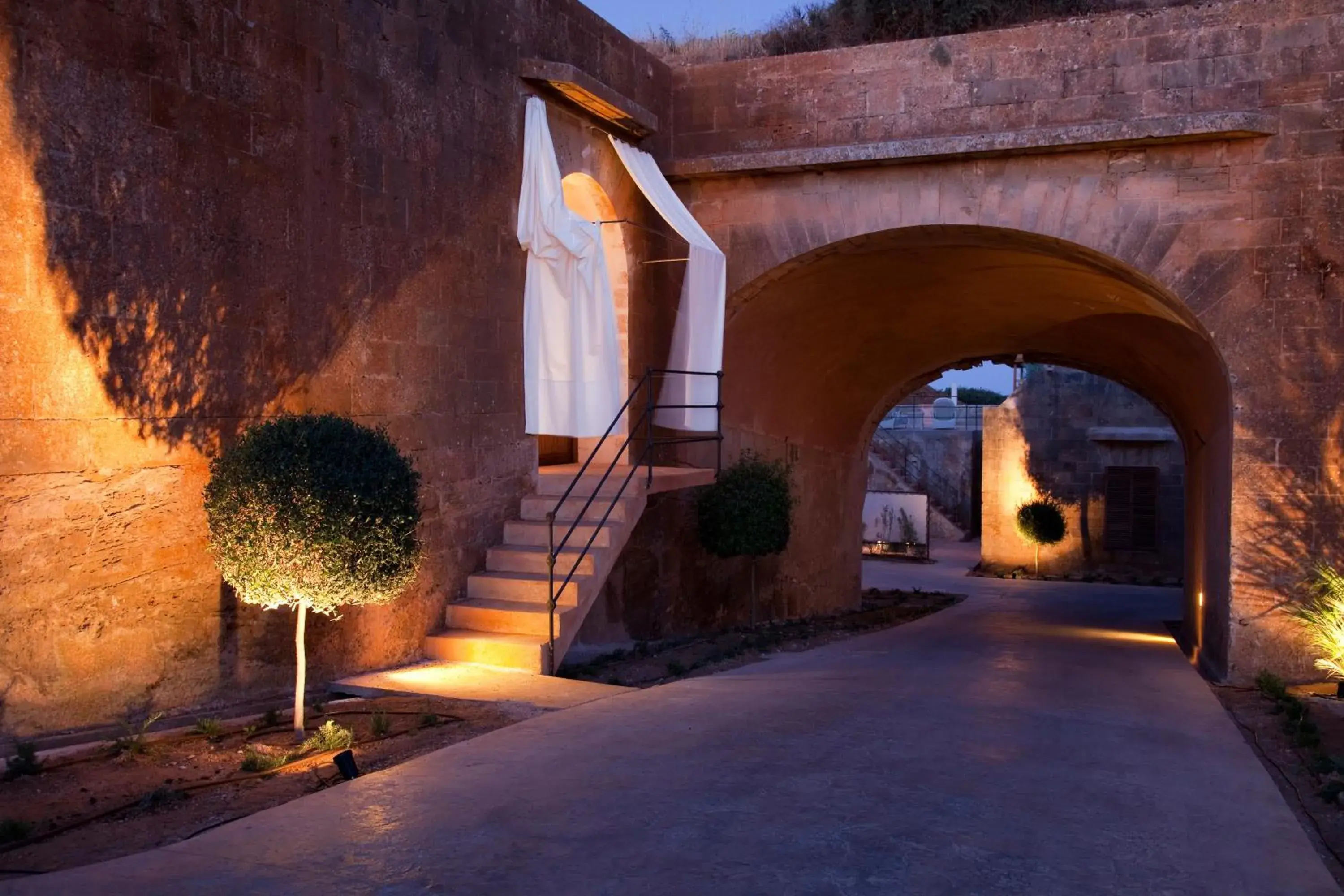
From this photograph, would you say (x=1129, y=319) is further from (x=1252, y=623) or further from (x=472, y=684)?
(x=472, y=684)

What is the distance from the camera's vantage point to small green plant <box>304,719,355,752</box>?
5531 mm

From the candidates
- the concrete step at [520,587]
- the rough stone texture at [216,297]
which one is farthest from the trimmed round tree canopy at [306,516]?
the concrete step at [520,587]

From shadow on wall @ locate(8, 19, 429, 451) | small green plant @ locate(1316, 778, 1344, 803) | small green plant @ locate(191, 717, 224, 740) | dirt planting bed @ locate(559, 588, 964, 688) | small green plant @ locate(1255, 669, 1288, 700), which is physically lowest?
dirt planting bed @ locate(559, 588, 964, 688)

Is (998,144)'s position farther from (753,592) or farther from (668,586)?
(753,592)

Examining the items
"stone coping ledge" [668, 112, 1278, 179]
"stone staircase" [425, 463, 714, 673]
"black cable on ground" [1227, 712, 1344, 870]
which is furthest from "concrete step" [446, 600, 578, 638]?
"stone coping ledge" [668, 112, 1278, 179]

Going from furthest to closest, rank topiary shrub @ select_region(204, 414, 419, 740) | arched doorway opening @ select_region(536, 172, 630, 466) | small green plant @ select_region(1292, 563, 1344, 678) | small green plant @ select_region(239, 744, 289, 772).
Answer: arched doorway opening @ select_region(536, 172, 630, 466), small green plant @ select_region(1292, 563, 1344, 678), topiary shrub @ select_region(204, 414, 419, 740), small green plant @ select_region(239, 744, 289, 772)

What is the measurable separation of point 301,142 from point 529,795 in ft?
13.4

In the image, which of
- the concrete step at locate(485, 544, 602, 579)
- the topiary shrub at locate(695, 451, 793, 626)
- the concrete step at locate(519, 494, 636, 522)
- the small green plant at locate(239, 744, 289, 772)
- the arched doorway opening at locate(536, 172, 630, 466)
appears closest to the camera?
the small green plant at locate(239, 744, 289, 772)

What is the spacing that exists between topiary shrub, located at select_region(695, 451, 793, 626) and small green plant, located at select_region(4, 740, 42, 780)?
6704 millimetres

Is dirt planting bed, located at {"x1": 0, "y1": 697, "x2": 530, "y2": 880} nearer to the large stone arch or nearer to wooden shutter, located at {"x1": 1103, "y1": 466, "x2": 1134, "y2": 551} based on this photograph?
the large stone arch

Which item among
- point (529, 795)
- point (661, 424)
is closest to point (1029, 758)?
point (529, 795)

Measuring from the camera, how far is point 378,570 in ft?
19.2

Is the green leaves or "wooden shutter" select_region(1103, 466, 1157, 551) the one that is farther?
"wooden shutter" select_region(1103, 466, 1157, 551)

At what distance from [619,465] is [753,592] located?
8.57 ft
